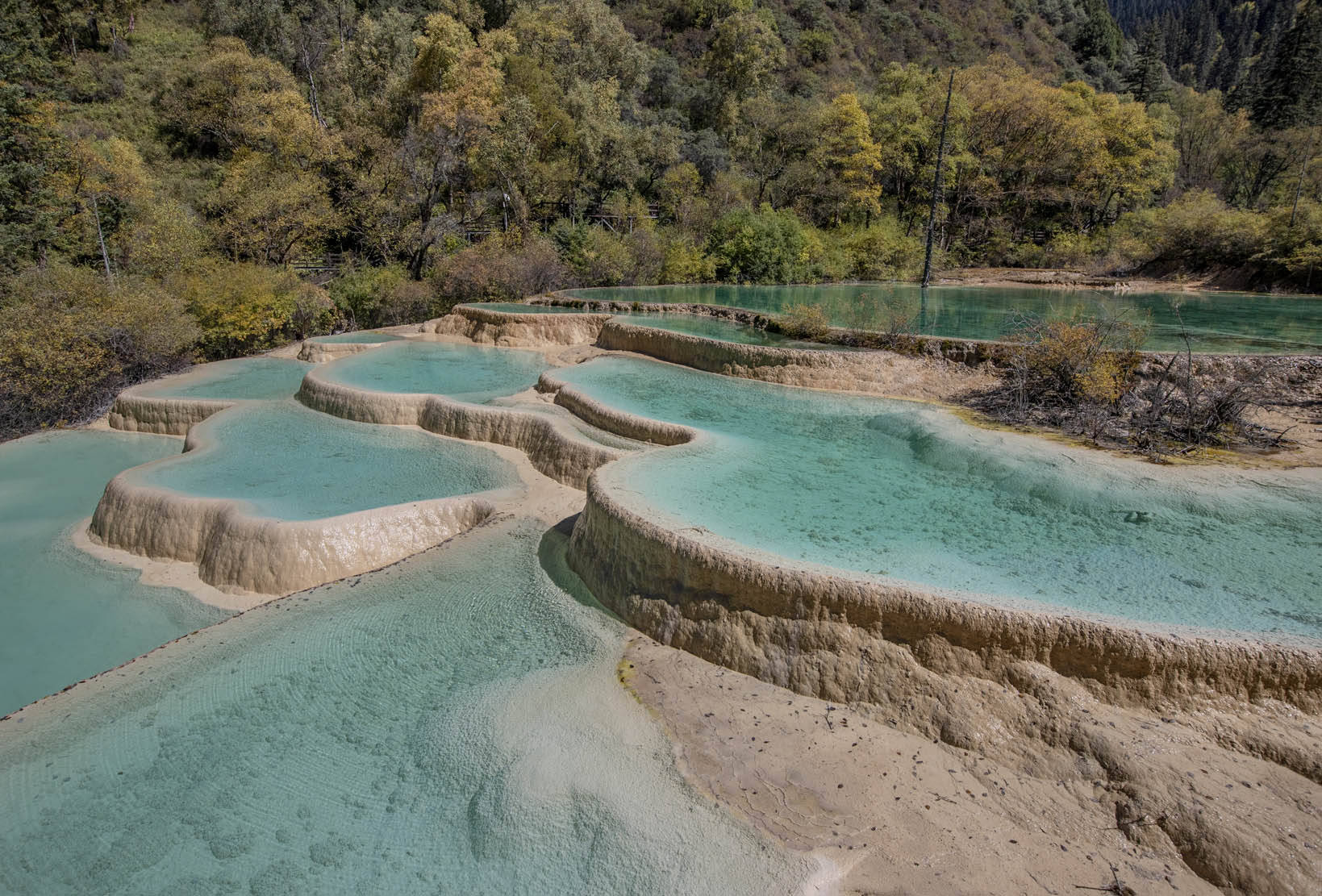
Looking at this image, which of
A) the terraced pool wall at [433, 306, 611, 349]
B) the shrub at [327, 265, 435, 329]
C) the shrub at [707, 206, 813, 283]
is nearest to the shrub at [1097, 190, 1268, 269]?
the shrub at [707, 206, 813, 283]

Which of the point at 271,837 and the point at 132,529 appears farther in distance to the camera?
the point at 132,529

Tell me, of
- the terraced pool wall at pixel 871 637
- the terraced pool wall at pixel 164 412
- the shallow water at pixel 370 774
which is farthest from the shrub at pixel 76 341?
the terraced pool wall at pixel 871 637

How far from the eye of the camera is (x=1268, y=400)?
29.0 ft

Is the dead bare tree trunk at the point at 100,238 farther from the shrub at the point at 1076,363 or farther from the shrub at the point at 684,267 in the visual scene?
the shrub at the point at 1076,363

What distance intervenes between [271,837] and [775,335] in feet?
38.5

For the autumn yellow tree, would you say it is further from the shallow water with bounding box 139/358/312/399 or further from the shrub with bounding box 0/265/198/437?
the shrub with bounding box 0/265/198/437

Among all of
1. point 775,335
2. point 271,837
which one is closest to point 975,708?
point 271,837

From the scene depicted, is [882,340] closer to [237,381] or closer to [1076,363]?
[1076,363]

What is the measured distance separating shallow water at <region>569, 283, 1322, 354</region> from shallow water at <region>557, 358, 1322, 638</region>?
3.29 meters

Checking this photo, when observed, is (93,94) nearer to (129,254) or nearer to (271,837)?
(129,254)

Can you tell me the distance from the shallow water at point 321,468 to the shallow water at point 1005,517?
2.98m

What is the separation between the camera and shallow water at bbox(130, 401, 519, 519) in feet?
27.2

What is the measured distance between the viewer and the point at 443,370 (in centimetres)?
1381

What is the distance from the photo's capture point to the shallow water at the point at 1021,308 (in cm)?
1186
